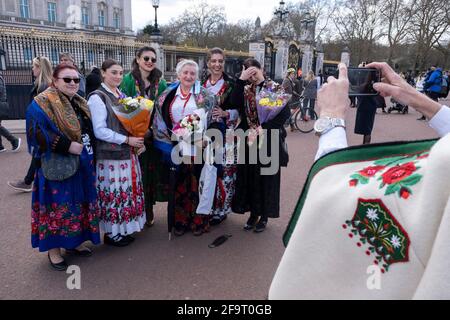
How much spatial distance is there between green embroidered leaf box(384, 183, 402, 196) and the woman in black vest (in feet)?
9.35

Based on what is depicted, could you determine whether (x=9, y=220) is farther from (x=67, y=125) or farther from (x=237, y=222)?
(x=237, y=222)

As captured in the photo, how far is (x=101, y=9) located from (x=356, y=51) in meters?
34.3

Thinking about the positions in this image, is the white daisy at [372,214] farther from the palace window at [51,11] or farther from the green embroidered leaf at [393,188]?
the palace window at [51,11]

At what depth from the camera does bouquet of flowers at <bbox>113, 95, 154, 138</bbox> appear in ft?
10.7

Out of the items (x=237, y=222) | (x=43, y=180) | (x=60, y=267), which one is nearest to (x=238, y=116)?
(x=237, y=222)

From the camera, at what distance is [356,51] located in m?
46.3

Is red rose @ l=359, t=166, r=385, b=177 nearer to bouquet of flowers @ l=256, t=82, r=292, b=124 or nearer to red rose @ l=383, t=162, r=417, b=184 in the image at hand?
red rose @ l=383, t=162, r=417, b=184

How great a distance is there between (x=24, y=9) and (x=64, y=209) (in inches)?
1671

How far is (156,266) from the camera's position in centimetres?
318

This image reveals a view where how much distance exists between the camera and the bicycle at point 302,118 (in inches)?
418

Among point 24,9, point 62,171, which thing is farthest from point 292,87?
point 24,9

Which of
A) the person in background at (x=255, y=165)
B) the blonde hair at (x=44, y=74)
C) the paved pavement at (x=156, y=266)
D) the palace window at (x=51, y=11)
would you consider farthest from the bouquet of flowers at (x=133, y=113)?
the palace window at (x=51, y=11)

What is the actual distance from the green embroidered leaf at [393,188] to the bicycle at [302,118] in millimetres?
9816
